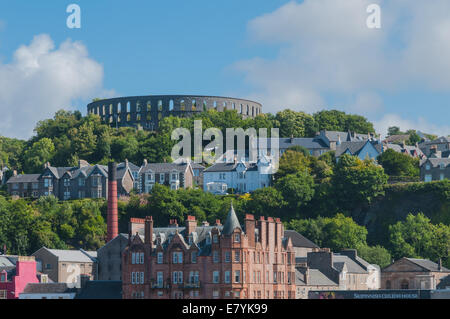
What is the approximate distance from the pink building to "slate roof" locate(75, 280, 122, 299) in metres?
6.20

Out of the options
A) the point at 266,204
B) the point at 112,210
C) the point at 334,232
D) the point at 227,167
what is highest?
the point at 227,167

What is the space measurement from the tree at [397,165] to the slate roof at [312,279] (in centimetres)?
4029

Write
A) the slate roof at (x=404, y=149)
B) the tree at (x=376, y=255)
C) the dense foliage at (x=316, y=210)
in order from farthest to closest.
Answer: the slate roof at (x=404, y=149) < the dense foliage at (x=316, y=210) < the tree at (x=376, y=255)

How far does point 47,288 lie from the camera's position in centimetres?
8962

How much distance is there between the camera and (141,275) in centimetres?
8688

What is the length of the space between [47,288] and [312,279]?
953 inches

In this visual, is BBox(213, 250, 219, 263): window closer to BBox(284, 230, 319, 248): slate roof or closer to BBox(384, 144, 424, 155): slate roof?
BBox(284, 230, 319, 248): slate roof

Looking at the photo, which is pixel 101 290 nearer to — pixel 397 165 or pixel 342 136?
pixel 397 165

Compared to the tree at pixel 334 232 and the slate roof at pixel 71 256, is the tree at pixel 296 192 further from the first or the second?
the slate roof at pixel 71 256

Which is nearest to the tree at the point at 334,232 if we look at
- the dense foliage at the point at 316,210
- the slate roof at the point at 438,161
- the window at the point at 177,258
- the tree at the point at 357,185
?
the dense foliage at the point at 316,210

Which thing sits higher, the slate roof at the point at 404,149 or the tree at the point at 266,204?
the slate roof at the point at 404,149

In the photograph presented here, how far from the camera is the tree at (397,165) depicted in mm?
136500

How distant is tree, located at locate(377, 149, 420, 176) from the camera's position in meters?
136

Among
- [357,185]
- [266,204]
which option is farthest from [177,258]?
[357,185]
